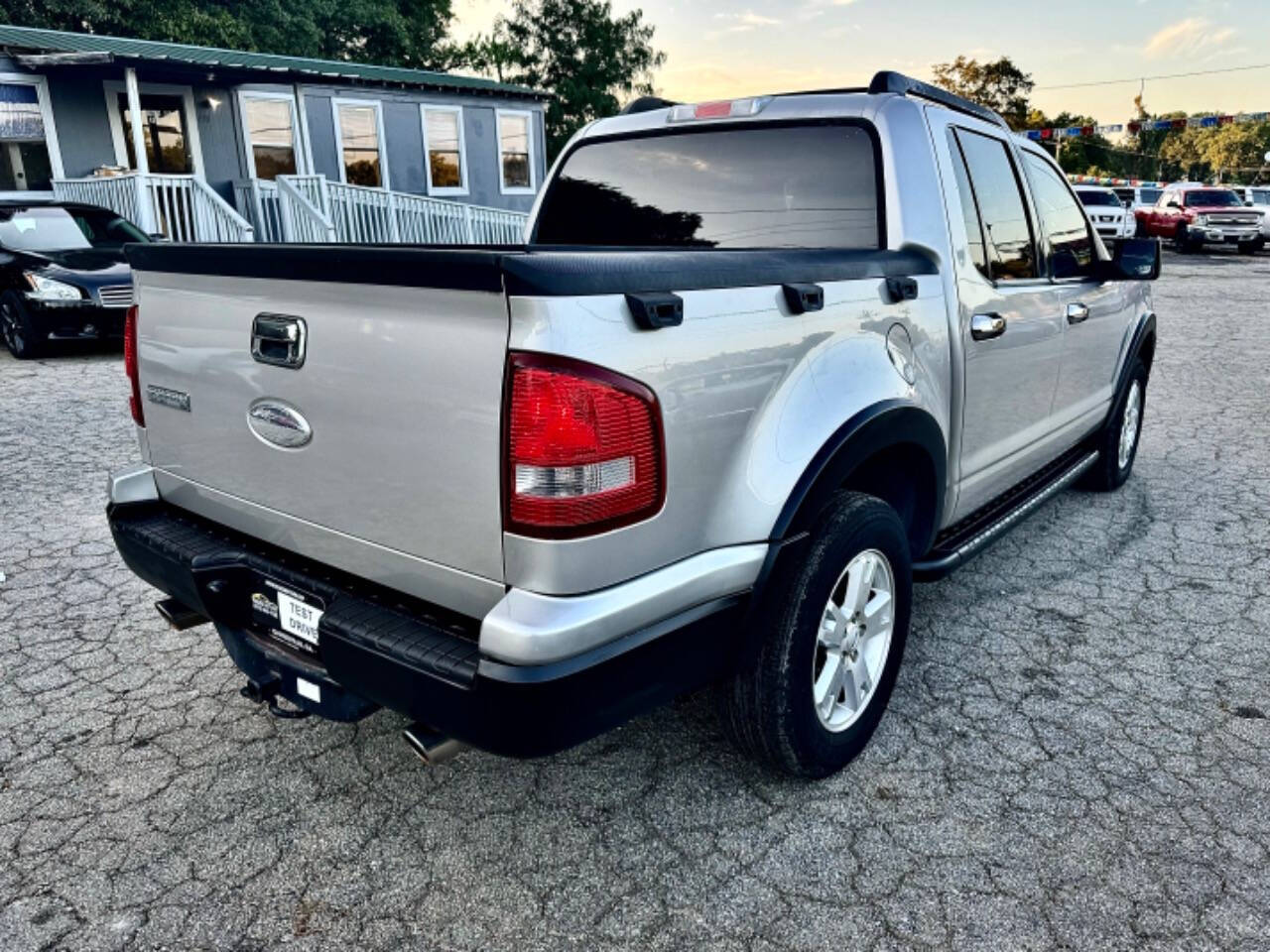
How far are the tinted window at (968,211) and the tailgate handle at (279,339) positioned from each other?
216 centimetres

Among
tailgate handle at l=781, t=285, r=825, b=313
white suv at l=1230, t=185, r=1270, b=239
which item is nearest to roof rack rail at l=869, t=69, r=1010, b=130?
→ tailgate handle at l=781, t=285, r=825, b=313

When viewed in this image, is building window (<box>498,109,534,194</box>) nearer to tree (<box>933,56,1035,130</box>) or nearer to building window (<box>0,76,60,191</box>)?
building window (<box>0,76,60,191</box>)

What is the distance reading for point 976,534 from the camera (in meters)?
3.33

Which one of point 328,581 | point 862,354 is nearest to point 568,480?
point 328,581

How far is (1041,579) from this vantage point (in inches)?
161

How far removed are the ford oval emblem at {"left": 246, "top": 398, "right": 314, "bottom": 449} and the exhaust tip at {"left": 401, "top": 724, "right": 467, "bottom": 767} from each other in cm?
73

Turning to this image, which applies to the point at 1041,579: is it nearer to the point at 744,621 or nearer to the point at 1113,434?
the point at 1113,434

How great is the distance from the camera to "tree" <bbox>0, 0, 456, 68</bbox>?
2353 centimetres

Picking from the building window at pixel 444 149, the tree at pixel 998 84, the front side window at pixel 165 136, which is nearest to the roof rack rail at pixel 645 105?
the front side window at pixel 165 136

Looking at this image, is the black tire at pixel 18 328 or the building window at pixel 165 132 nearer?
the black tire at pixel 18 328

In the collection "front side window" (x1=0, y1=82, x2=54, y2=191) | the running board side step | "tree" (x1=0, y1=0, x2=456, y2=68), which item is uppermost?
"tree" (x1=0, y1=0, x2=456, y2=68)

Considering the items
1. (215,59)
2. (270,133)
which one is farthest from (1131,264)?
(215,59)

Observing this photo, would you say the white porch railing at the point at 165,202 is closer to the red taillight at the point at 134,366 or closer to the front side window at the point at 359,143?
the front side window at the point at 359,143

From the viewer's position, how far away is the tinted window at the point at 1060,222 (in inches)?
148
